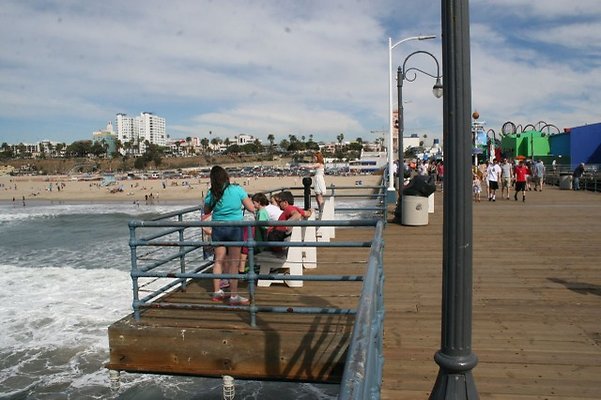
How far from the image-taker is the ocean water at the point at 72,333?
9492 mm

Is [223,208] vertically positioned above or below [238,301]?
above

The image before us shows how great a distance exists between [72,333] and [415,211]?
929 cm

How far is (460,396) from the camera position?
3137mm

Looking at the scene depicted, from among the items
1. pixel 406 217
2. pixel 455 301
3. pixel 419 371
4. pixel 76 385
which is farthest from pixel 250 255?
pixel 406 217

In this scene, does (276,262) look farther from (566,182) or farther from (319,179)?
(566,182)

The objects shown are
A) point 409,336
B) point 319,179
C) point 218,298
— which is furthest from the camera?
point 319,179

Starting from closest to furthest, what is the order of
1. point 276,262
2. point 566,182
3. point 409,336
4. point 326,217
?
point 409,336 → point 276,262 → point 326,217 → point 566,182

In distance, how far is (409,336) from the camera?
5129 millimetres

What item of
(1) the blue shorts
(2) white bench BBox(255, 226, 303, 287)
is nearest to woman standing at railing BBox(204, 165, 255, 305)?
(1) the blue shorts

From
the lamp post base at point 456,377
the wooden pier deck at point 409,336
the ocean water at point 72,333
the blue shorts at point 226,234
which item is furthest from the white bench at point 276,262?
the lamp post base at point 456,377

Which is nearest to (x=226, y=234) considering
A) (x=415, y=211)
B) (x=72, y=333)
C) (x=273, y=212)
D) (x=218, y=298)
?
(x=218, y=298)

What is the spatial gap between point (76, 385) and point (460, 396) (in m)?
9.13

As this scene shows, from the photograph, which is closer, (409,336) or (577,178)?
(409,336)

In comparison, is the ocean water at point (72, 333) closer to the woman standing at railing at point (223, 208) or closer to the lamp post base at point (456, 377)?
the woman standing at railing at point (223, 208)
